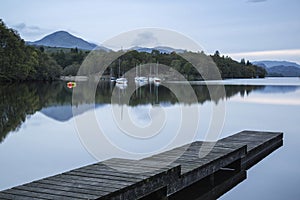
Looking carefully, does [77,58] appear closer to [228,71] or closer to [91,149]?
[228,71]

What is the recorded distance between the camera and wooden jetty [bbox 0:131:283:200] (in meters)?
4.99

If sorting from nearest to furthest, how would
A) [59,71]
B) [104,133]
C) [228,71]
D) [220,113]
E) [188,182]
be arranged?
[188,182]
[104,133]
[220,113]
[59,71]
[228,71]

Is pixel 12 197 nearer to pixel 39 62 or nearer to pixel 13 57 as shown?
pixel 13 57

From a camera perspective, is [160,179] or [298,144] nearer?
[160,179]

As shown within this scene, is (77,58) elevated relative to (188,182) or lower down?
elevated

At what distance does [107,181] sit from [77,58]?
77676 mm

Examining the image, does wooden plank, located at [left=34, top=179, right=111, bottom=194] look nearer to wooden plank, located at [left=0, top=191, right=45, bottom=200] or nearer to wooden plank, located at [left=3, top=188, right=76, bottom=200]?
wooden plank, located at [left=3, top=188, right=76, bottom=200]

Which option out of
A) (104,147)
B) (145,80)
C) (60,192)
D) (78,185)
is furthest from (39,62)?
(60,192)

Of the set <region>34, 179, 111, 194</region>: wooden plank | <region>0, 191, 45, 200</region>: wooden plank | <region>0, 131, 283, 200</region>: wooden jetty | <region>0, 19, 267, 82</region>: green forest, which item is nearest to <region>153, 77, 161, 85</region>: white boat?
<region>0, 19, 267, 82</region>: green forest

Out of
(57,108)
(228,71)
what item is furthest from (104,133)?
(228,71)

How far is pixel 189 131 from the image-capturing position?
48.3 feet

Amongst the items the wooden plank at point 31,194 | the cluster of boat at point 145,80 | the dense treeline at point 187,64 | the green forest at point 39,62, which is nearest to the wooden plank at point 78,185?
the wooden plank at point 31,194

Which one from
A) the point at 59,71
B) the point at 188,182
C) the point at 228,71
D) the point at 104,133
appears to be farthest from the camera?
the point at 228,71

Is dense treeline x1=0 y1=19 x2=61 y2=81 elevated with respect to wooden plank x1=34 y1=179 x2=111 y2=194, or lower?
elevated
